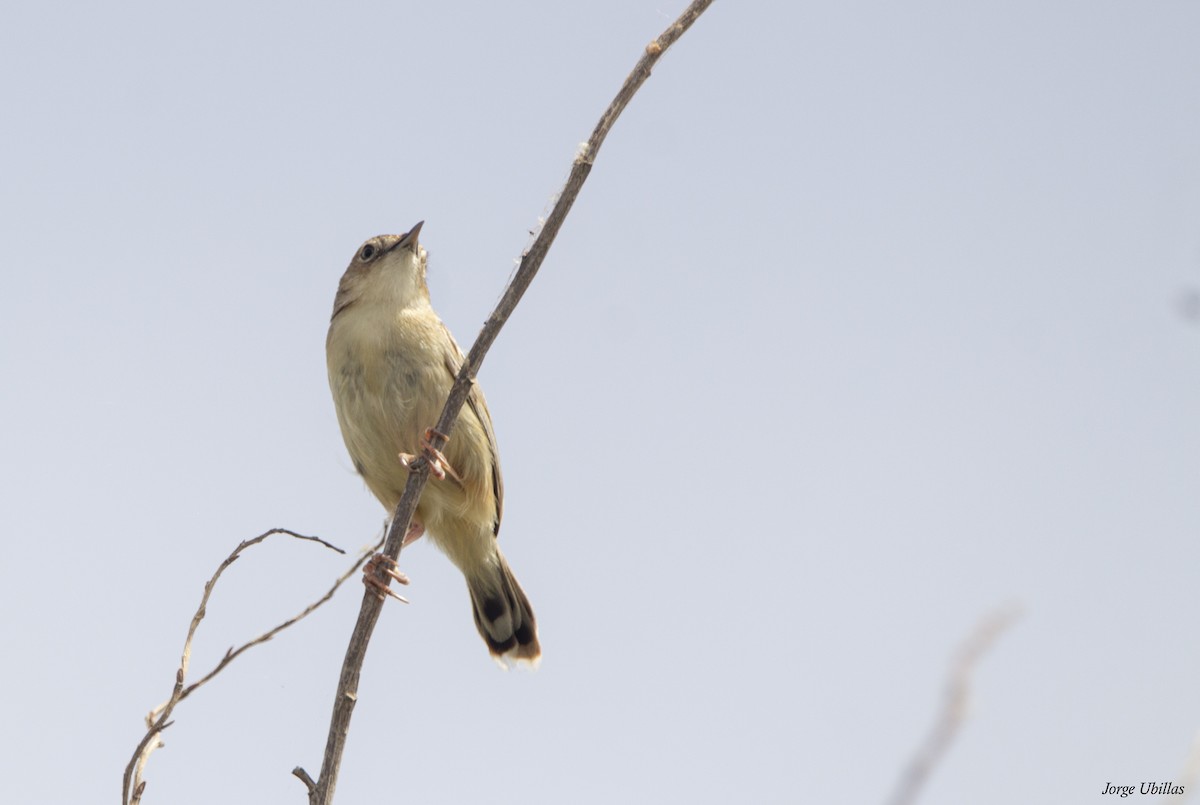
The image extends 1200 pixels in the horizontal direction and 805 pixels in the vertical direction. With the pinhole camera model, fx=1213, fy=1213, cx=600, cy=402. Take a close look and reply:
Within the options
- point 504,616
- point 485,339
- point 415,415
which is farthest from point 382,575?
point 504,616

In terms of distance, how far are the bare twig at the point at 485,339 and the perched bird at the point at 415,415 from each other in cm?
197

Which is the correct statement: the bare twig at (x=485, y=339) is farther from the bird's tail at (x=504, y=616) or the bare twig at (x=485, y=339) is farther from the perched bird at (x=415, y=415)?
the bird's tail at (x=504, y=616)

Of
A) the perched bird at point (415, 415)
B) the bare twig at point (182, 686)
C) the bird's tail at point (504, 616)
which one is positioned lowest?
the bare twig at point (182, 686)

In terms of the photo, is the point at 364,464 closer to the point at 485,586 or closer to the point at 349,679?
the point at 485,586

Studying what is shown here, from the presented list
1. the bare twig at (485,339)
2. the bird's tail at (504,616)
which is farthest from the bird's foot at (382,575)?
the bird's tail at (504,616)

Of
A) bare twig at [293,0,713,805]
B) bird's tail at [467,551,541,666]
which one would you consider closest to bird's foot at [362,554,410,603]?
bare twig at [293,0,713,805]

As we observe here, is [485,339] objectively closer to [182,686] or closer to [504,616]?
[182,686]

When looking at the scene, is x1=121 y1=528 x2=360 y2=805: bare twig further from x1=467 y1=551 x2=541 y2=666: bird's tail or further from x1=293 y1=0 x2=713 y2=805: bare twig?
x1=467 y1=551 x2=541 y2=666: bird's tail

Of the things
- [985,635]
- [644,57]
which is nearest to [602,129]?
[644,57]

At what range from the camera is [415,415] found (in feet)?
17.6

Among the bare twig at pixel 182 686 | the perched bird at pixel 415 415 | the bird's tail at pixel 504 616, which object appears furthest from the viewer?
the bird's tail at pixel 504 616

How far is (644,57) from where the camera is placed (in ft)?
8.84

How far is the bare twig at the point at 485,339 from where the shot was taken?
2623 millimetres

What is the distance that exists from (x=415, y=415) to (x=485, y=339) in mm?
2428
